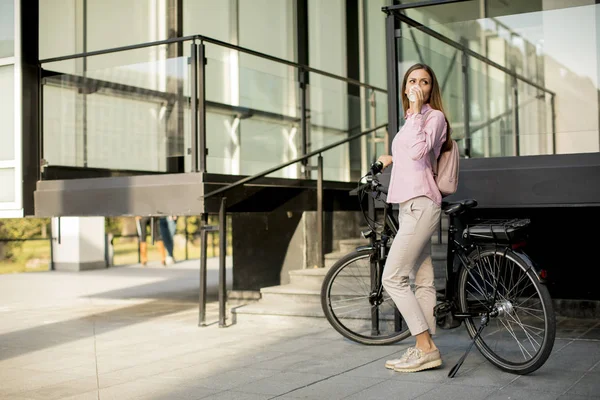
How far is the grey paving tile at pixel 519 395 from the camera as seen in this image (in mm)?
4261

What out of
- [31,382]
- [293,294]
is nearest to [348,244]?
[293,294]

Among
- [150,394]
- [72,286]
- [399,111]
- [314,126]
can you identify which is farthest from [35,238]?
[150,394]

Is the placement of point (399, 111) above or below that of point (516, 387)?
above

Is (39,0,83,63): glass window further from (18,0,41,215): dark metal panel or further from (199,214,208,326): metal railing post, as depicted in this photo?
(199,214,208,326): metal railing post

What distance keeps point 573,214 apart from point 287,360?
306 cm

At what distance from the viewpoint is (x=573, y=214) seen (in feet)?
A: 23.4

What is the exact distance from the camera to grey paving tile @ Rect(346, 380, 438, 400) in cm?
438

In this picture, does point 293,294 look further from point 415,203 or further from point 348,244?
point 415,203

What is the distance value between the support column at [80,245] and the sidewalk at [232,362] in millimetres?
6519

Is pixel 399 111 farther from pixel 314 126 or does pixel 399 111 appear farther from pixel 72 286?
pixel 72 286

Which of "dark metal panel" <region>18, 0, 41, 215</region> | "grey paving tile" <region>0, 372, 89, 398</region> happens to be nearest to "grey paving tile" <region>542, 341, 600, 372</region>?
"grey paving tile" <region>0, 372, 89, 398</region>

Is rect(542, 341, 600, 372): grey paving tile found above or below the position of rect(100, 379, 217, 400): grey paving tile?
above

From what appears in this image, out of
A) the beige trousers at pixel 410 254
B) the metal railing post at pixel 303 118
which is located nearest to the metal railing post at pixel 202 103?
the metal railing post at pixel 303 118

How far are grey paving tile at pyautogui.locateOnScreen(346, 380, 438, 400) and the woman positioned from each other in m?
0.30
